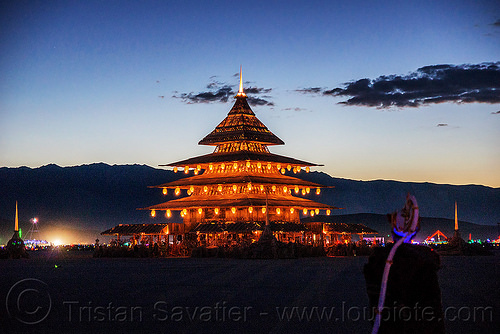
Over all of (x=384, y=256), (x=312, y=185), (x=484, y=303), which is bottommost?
(x=484, y=303)

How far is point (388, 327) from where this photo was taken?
1008 cm

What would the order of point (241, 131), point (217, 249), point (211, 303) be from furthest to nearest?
point (241, 131), point (217, 249), point (211, 303)

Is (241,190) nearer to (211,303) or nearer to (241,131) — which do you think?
(241,131)

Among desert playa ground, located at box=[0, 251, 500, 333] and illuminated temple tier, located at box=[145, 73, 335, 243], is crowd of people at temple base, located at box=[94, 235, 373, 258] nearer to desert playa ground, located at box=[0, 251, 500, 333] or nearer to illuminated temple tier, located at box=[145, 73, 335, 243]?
illuminated temple tier, located at box=[145, 73, 335, 243]

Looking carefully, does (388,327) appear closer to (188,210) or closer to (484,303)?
(484,303)

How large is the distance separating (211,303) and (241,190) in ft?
171

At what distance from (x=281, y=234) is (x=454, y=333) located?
55479mm

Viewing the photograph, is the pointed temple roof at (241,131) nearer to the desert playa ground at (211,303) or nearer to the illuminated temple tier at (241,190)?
the illuminated temple tier at (241,190)

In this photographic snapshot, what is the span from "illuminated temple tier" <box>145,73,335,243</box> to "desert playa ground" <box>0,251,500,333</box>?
1372 inches

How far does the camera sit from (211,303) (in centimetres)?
2194

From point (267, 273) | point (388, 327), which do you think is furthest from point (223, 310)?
point (267, 273)

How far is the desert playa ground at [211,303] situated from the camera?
17141 millimetres

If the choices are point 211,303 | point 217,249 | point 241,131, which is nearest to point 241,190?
point 241,131

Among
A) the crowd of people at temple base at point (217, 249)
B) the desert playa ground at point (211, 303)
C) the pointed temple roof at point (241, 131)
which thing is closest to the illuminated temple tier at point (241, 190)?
the pointed temple roof at point (241, 131)
